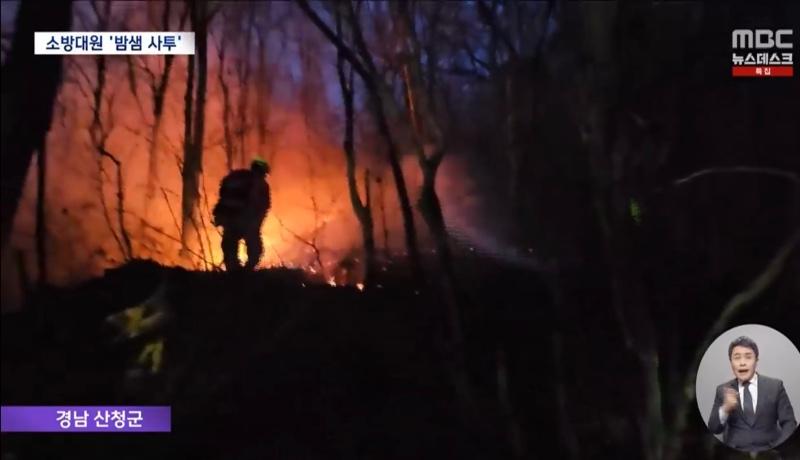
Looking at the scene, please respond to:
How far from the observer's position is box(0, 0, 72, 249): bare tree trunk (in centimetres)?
139

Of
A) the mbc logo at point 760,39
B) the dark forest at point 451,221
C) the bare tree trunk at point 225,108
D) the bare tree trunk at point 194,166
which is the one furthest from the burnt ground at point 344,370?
the mbc logo at point 760,39

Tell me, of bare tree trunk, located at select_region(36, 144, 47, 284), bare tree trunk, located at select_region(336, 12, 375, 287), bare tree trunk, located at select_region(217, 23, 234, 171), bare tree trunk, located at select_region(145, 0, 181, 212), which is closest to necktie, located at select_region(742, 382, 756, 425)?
bare tree trunk, located at select_region(336, 12, 375, 287)

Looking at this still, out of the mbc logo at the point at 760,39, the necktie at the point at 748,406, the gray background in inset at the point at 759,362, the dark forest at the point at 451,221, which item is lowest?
the necktie at the point at 748,406

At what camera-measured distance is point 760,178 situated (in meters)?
1.36

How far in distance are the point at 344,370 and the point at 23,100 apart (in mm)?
833

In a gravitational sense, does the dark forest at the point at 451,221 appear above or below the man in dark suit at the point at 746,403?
above

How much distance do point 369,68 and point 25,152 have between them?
70cm

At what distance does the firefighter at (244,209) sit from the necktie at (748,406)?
0.98 metres

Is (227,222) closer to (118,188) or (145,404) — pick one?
(118,188)

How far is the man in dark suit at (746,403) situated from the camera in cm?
136

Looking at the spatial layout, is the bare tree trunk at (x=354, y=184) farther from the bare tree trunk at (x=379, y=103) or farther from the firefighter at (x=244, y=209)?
the firefighter at (x=244, y=209)

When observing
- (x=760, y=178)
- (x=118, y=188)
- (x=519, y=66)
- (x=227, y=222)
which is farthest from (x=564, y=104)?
(x=118, y=188)

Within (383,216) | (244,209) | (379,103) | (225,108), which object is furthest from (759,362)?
(225,108)

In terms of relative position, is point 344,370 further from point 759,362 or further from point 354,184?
point 759,362
